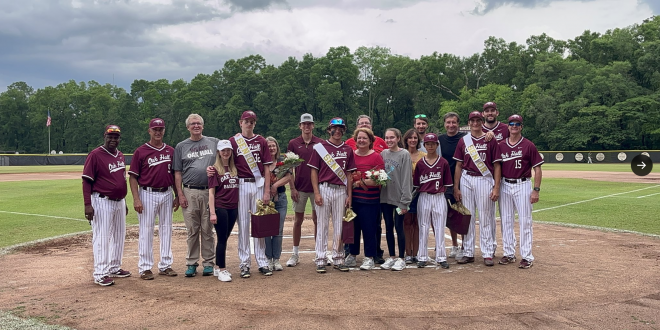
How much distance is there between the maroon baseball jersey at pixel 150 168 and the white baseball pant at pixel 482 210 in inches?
168

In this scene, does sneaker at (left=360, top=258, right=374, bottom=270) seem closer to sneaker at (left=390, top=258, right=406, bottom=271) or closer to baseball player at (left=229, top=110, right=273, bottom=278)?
sneaker at (left=390, top=258, right=406, bottom=271)

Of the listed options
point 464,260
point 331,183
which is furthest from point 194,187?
point 464,260

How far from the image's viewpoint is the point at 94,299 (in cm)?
532

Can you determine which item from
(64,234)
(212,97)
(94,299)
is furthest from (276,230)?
(212,97)

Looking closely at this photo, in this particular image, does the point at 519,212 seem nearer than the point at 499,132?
Yes

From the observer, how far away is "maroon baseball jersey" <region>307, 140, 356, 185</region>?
6660 mm

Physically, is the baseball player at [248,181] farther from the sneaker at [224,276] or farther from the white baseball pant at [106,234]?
the white baseball pant at [106,234]

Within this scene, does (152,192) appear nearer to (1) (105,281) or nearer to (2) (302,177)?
(1) (105,281)

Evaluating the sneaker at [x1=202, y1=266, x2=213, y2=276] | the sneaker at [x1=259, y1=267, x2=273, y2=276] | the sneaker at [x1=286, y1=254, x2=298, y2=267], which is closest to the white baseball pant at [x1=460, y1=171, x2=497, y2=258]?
the sneaker at [x1=286, y1=254, x2=298, y2=267]

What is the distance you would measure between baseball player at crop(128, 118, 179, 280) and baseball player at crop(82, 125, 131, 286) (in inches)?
8.8

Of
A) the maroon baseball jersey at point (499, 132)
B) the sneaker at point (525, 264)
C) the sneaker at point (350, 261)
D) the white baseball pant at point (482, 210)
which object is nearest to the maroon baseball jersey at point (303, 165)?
the sneaker at point (350, 261)

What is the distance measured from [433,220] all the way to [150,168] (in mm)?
3947

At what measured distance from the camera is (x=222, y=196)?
6305 millimetres

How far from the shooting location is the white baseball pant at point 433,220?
6.93 m
